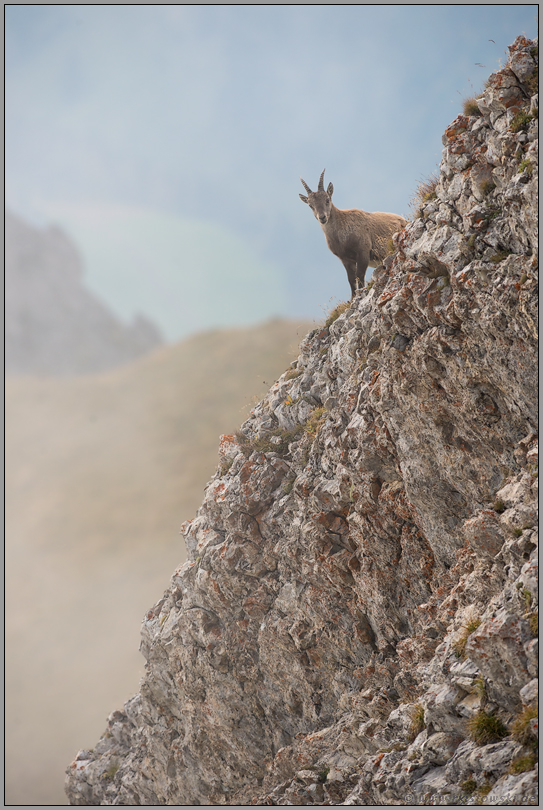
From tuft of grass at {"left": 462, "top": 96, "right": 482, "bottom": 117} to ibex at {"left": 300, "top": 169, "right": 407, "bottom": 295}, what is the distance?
653 cm

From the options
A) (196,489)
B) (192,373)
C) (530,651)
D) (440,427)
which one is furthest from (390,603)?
(192,373)

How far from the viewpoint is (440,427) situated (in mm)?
13383

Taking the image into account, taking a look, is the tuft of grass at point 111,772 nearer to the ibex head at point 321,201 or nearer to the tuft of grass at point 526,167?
the ibex head at point 321,201

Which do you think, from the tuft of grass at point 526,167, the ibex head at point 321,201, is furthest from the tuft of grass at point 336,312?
the tuft of grass at point 526,167

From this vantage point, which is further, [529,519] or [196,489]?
[196,489]

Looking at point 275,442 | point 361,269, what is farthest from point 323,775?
point 361,269

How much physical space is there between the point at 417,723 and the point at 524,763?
11.1 feet

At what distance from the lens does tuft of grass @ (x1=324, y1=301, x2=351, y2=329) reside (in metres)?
19.4

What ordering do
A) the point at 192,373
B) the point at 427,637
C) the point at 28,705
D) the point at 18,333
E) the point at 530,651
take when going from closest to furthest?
1. the point at 530,651
2. the point at 427,637
3. the point at 18,333
4. the point at 28,705
5. the point at 192,373

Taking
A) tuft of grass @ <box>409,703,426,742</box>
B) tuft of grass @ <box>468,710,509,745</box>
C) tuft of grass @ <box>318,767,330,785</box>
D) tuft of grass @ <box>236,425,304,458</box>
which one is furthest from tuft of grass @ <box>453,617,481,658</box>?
tuft of grass @ <box>236,425,304,458</box>

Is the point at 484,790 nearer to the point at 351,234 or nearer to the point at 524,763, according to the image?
the point at 524,763

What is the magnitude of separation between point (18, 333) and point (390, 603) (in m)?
93.8

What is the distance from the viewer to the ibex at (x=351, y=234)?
19.5 m

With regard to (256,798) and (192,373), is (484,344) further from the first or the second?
(192,373)
